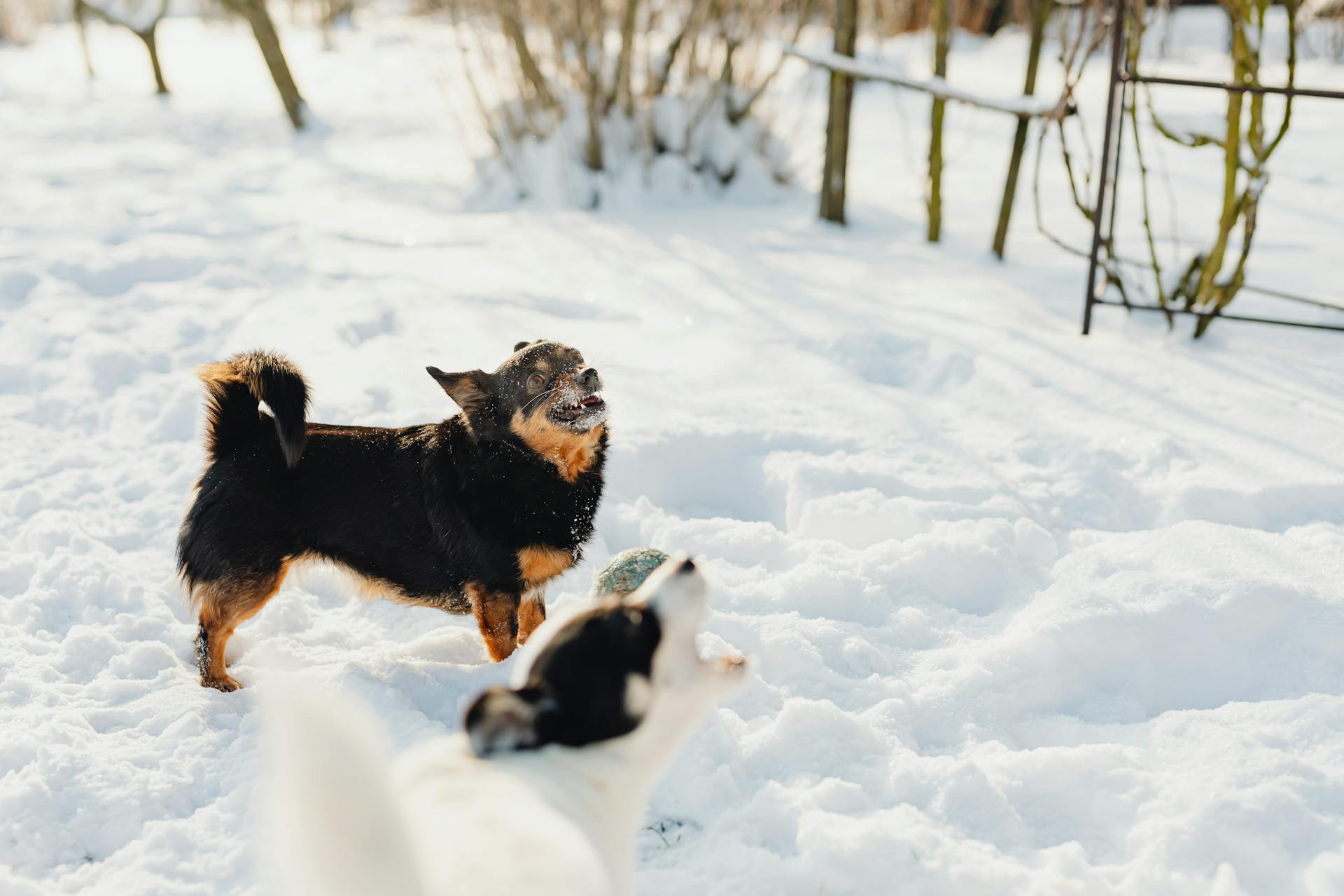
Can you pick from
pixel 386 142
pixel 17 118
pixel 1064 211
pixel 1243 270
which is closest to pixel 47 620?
pixel 1243 270

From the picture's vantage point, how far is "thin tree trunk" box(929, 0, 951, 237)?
23.6ft

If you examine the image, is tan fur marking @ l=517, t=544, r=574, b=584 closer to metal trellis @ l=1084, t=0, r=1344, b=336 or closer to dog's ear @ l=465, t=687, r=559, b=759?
dog's ear @ l=465, t=687, r=559, b=759

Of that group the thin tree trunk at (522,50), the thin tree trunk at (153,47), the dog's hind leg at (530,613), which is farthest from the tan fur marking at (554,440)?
the thin tree trunk at (153,47)

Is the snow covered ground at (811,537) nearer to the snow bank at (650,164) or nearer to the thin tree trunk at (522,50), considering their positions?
Answer: the snow bank at (650,164)

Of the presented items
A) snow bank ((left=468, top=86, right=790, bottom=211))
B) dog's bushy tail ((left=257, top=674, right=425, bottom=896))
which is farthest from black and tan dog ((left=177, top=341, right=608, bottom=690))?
snow bank ((left=468, top=86, right=790, bottom=211))

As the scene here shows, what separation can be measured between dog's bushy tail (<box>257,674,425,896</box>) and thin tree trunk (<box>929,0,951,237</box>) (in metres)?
6.84

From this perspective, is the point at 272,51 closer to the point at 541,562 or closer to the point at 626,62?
the point at 626,62

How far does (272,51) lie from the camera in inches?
527

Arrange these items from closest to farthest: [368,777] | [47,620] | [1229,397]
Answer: [368,777]
[47,620]
[1229,397]

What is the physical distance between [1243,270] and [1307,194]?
11.4 ft

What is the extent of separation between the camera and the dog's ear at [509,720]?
155cm

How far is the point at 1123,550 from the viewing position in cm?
380

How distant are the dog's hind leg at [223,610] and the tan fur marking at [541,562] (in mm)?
765

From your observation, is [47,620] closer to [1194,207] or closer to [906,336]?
[906,336]
